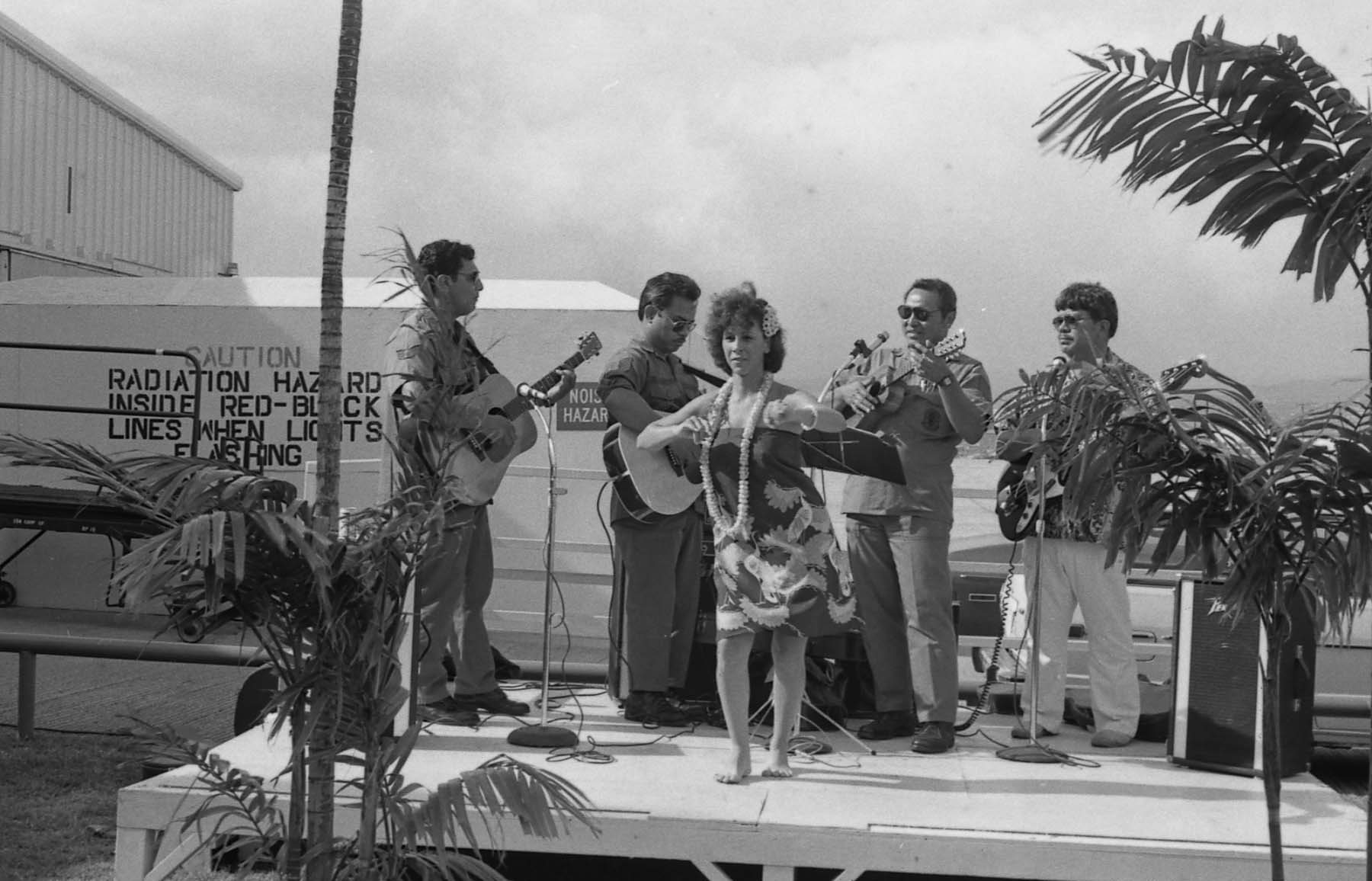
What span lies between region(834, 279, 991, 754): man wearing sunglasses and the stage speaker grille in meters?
0.83

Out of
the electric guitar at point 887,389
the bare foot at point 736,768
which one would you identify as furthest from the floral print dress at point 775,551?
the electric guitar at point 887,389

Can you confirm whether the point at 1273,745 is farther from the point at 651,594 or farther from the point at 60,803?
the point at 60,803

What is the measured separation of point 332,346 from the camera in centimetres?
329

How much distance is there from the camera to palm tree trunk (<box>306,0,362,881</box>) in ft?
10.8

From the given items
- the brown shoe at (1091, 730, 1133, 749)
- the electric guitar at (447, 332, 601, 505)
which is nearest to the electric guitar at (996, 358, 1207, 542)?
the brown shoe at (1091, 730, 1133, 749)

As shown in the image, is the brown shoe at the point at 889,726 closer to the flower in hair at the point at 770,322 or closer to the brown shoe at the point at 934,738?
the brown shoe at the point at 934,738

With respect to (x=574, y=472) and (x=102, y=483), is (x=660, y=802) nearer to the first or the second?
(x=102, y=483)

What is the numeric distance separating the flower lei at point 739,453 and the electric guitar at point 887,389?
666 millimetres

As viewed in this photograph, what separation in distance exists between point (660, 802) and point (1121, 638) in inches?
81.6

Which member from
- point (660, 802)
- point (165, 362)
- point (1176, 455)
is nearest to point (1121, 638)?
point (660, 802)

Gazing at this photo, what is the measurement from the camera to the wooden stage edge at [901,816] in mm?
4184

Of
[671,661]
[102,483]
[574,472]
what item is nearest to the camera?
[102,483]

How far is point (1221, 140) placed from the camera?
10.7 feet

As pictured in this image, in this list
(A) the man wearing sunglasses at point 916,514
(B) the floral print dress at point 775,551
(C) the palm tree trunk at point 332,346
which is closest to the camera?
(C) the palm tree trunk at point 332,346
